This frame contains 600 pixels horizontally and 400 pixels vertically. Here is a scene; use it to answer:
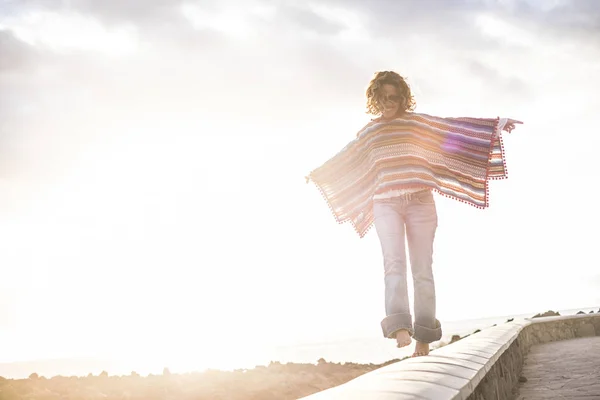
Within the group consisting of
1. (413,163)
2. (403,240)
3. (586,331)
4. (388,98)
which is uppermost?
(388,98)

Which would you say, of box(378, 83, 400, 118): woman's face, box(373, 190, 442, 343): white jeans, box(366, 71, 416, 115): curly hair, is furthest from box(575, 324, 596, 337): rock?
box(378, 83, 400, 118): woman's face

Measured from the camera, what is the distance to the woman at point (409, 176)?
423 cm

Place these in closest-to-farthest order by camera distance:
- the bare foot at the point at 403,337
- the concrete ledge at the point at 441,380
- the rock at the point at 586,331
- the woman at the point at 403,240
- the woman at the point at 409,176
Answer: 1. the concrete ledge at the point at 441,380
2. the bare foot at the point at 403,337
3. the woman at the point at 403,240
4. the woman at the point at 409,176
5. the rock at the point at 586,331

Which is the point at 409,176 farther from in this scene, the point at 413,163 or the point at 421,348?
the point at 421,348

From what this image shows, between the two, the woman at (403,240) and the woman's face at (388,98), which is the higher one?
the woman's face at (388,98)

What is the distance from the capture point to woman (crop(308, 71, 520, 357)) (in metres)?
4.23

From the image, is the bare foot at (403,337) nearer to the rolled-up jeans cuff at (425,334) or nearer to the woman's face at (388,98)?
the rolled-up jeans cuff at (425,334)

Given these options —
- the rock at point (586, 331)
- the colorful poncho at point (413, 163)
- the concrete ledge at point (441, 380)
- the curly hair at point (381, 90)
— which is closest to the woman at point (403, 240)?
the curly hair at point (381, 90)

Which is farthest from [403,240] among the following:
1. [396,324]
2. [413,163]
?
[396,324]

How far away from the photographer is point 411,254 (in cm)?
447

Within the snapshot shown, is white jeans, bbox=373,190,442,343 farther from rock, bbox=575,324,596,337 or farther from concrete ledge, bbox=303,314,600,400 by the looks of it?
rock, bbox=575,324,596,337

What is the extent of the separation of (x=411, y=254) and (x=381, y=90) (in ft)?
4.48

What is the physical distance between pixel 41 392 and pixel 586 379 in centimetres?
435

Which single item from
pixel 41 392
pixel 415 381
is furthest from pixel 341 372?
pixel 415 381
